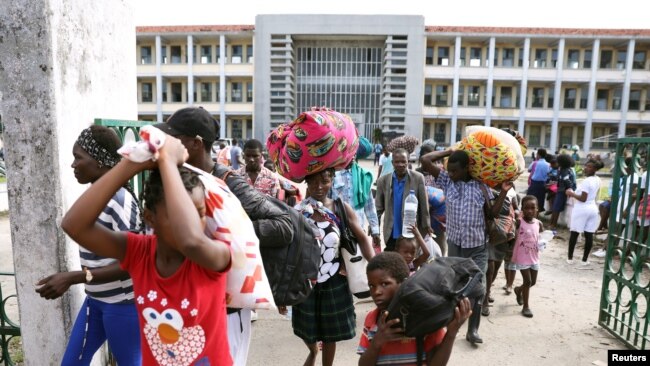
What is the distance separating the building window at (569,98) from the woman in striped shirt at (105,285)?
121ft

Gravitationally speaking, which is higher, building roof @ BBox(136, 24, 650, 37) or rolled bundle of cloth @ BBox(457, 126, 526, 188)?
building roof @ BBox(136, 24, 650, 37)

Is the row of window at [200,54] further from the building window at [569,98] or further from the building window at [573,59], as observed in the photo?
the building window at [569,98]

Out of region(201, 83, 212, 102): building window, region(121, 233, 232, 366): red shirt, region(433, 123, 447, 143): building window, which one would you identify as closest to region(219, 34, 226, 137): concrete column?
region(201, 83, 212, 102): building window

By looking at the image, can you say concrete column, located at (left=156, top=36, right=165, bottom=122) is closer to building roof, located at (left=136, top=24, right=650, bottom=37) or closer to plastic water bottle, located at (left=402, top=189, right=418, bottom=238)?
building roof, located at (left=136, top=24, right=650, bottom=37)

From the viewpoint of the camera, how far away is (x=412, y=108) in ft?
103

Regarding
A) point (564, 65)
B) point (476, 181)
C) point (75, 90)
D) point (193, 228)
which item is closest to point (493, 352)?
point (476, 181)

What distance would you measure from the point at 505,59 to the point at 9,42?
3579cm

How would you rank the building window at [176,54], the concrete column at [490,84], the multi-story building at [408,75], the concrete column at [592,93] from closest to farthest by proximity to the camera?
the concrete column at [592,93] → the concrete column at [490,84] → the multi-story building at [408,75] → the building window at [176,54]

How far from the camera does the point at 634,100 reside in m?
32.2

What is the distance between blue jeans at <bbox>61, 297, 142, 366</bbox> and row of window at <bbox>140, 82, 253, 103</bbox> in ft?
108

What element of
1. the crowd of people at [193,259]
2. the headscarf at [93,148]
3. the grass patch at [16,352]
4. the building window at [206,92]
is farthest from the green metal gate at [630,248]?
the building window at [206,92]

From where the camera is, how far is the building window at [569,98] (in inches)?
1285

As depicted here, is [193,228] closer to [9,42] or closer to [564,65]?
[9,42]

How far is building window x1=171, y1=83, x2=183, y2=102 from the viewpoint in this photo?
3419 centimetres
